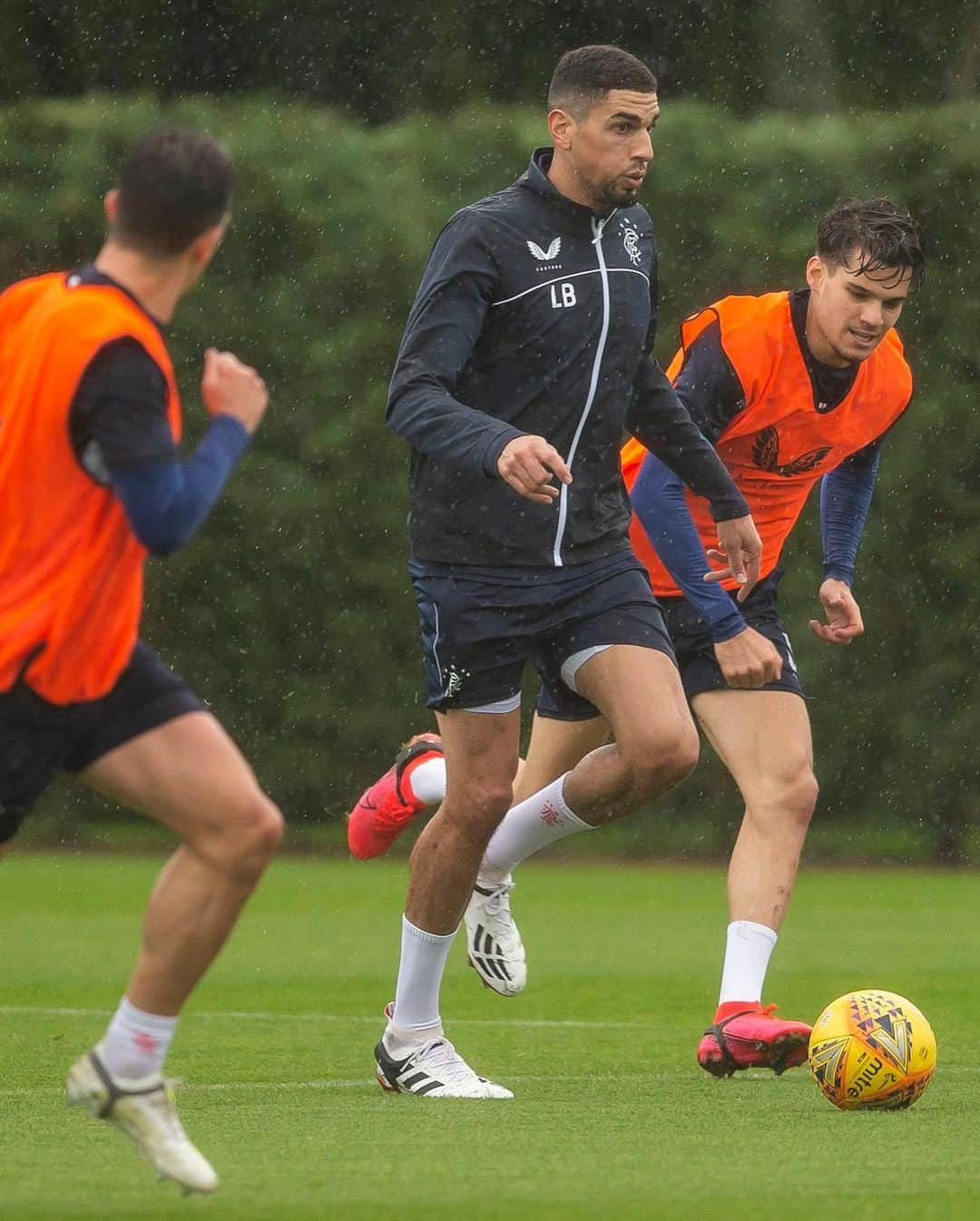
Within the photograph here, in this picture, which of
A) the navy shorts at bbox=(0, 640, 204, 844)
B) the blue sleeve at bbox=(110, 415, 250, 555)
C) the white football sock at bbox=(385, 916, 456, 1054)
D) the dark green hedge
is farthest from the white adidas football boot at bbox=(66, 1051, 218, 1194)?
the dark green hedge

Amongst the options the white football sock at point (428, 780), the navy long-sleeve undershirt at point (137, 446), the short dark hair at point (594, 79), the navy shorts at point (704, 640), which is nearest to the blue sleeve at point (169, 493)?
the navy long-sleeve undershirt at point (137, 446)

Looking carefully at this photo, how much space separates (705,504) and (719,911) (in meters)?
5.05

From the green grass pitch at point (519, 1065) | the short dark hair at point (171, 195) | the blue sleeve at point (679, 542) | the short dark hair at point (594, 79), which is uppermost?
the short dark hair at point (594, 79)

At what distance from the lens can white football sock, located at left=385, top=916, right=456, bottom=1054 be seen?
244 inches

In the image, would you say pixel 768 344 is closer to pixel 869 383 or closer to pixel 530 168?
pixel 869 383

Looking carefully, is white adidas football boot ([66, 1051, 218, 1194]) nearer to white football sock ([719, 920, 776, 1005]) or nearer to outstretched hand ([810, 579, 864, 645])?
white football sock ([719, 920, 776, 1005])

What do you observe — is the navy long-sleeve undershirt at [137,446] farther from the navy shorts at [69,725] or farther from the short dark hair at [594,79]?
the short dark hair at [594,79]

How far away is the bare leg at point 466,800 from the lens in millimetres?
6016

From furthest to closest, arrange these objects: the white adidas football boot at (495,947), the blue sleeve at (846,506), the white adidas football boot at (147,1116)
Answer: the blue sleeve at (846,506)
the white adidas football boot at (495,947)
the white adidas football boot at (147,1116)

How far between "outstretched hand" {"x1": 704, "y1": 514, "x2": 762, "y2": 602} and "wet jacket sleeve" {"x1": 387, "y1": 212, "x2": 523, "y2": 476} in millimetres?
826

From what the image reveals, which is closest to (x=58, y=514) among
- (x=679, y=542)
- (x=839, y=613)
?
(x=679, y=542)

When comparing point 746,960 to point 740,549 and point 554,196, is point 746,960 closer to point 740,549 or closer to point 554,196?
point 740,549

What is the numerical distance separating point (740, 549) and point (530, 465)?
120cm

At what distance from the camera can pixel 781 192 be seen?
530 inches
